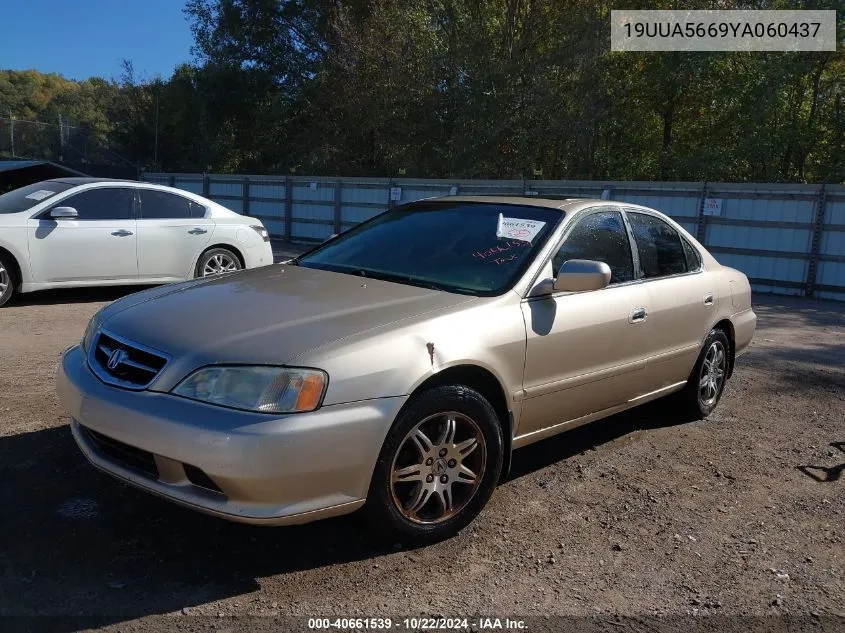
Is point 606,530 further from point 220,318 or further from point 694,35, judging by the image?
point 694,35

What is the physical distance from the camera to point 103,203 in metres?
8.99

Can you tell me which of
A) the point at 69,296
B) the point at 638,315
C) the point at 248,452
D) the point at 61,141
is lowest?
the point at 69,296

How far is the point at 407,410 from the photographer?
10.5 feet

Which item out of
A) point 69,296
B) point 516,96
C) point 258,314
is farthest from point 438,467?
point 516,96

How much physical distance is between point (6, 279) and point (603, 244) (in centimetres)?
687

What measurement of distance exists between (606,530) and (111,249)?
23.3 feet

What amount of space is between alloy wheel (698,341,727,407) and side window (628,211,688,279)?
0.71 m

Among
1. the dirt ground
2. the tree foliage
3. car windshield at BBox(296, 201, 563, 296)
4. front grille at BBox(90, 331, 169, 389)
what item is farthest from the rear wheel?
the tree foliage

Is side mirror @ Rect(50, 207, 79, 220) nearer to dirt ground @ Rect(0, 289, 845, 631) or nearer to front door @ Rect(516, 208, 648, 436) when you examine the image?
dirt ground @ Rect(0, 289, 845, 631)

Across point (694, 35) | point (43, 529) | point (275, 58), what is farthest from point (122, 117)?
point (43, 529)

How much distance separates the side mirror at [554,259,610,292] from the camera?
3.88 metres

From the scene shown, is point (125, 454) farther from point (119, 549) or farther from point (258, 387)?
point (258, 387)

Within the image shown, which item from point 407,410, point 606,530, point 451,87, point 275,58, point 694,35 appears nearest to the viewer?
point 407,410

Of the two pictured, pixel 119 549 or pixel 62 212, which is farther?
pixel 62 212
